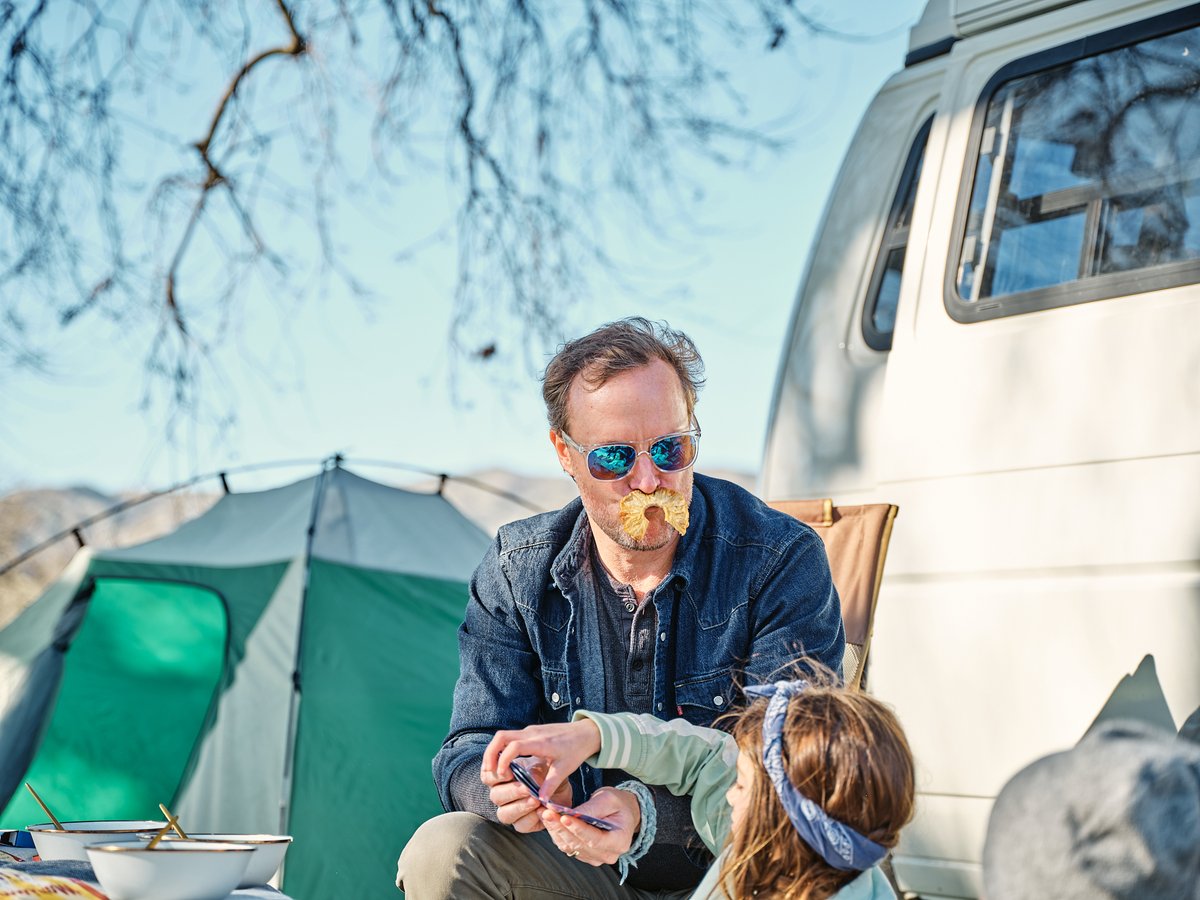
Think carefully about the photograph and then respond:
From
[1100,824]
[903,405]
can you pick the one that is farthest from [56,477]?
[1100,824]

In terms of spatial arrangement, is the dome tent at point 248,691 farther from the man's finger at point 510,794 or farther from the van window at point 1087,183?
the van window at point 1087,183

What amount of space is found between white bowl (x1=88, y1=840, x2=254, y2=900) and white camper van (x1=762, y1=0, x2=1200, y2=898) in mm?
1704

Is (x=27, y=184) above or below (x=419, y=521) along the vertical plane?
above

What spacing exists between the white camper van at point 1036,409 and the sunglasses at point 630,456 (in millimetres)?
916

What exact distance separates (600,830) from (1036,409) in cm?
144

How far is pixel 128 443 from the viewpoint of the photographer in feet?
24.0

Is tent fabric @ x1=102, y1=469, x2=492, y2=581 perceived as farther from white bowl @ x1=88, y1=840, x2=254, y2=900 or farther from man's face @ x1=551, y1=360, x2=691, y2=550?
white bowl @ x1=88, y1=840, x2=254, y2=900


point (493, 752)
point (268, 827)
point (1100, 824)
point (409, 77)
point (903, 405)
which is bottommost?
point (268, 827)

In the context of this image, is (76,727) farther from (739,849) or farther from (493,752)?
(739,849)

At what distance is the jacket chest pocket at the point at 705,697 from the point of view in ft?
7.30

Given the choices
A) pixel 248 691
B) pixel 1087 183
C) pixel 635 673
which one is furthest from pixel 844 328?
pixel 248 691

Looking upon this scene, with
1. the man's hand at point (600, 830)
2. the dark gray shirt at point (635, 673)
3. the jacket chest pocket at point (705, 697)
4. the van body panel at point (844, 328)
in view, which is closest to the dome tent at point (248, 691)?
the van body panel at point (844, 328)

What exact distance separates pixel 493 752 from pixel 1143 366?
158 centimetres

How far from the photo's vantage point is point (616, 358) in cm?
229
